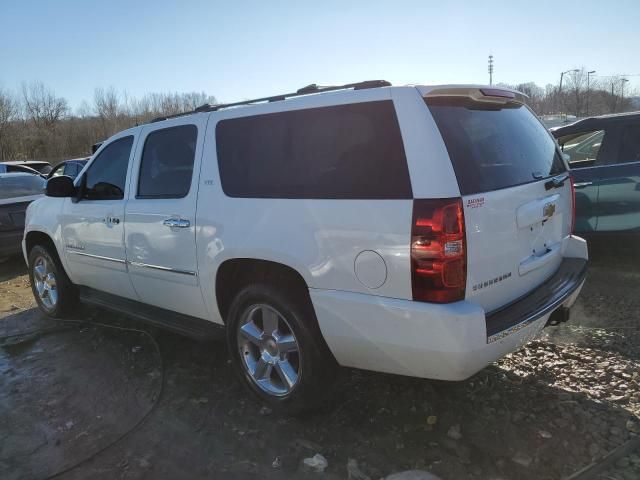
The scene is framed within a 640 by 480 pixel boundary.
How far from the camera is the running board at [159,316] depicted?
3586 millimetres

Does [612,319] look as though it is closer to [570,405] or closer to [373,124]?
[570,405]

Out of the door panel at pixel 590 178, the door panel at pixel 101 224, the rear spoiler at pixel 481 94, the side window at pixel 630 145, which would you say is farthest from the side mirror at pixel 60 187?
the side window at pixel 630 145

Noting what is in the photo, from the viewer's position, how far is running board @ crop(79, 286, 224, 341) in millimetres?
3586

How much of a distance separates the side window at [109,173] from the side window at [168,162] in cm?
31

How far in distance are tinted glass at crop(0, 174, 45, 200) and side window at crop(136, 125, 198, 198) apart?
557 cm

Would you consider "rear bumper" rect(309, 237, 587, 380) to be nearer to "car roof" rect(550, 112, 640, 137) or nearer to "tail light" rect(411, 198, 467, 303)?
"tail light" rect(411, 198, 467, 303)

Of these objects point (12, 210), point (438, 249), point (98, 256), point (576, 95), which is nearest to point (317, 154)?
point (438, 249)

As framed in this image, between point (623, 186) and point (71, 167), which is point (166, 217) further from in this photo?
point (71, 167)

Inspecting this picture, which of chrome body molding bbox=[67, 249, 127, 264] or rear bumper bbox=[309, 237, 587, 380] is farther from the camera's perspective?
chrome body molding bbox=[67, 249, 127, 264]

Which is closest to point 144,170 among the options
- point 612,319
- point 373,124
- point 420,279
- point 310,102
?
point 310,102

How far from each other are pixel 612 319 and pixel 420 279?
2887 millimetres

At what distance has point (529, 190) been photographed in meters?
2.96

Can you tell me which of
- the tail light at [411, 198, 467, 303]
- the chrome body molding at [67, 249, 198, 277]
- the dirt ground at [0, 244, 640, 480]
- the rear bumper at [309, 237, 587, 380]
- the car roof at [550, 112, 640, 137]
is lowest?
the dirt ground at [0, 244, 640, 480]

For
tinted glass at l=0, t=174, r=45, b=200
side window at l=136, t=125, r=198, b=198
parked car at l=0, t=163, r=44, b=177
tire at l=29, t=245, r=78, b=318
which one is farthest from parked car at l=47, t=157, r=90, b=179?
side window at l=136, t=125, r=198, b=198
